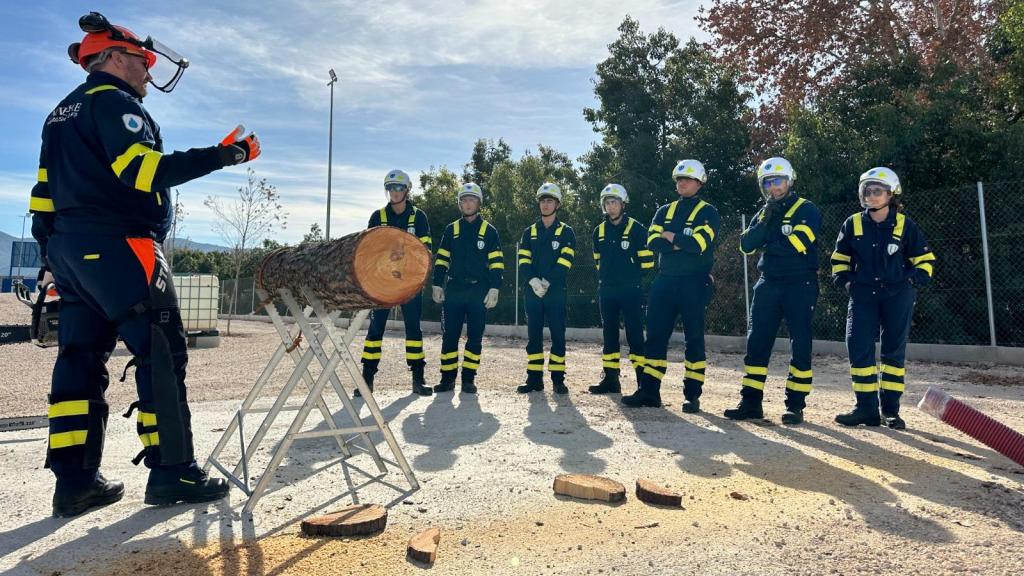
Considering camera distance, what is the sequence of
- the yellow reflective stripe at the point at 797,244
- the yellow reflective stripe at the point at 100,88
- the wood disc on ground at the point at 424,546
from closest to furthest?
the wood disc on ground at the point at 424,546, the yellow reflective stripe at the point at 100,88, the yellow reflective stripe at the point at 797,244

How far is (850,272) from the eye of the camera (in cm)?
562

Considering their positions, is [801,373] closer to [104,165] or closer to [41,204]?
[104,165]

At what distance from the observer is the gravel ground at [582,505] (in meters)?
2.63

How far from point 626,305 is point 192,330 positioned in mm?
11285

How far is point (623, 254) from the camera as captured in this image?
7184 mm

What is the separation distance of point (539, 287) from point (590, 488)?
13.8ft

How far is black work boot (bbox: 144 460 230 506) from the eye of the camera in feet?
10.9

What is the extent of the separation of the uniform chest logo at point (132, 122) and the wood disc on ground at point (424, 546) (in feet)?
7.76

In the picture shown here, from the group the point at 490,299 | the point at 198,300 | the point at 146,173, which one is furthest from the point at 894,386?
the point at 198,300

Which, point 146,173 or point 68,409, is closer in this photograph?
point 146,173

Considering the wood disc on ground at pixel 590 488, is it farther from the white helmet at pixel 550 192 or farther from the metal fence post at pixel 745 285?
the metal fence post at pixel 745 285

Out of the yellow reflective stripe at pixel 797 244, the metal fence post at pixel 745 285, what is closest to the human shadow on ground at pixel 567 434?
the yellow reflective stripe at pixel 797 244

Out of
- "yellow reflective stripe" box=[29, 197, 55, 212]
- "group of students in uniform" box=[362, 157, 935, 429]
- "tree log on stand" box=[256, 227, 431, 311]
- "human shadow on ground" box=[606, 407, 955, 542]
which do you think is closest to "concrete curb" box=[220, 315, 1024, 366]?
"group of students in uniform" box=[362, 157, 935, 429]

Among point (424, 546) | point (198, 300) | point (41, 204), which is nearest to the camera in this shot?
point (424, 546)
